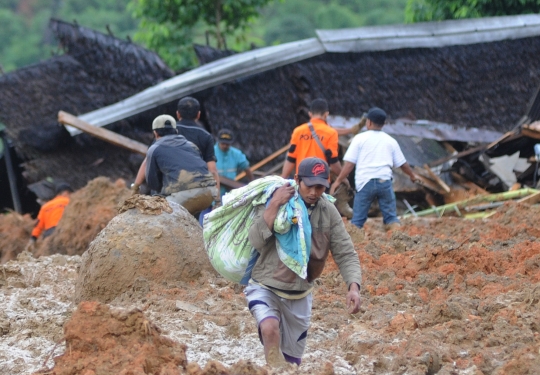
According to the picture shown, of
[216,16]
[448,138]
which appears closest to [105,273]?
[448,138]

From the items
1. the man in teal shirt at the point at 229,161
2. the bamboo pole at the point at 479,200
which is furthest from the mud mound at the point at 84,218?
the bamboo pole at the point at 479,200

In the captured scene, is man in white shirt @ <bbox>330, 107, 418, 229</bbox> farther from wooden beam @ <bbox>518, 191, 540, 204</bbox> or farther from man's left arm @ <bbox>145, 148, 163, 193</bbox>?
man's left arm @ <bbox>145, 148, 163, 193</bbox>

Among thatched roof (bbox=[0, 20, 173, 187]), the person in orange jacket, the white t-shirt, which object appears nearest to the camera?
the white t-shirt

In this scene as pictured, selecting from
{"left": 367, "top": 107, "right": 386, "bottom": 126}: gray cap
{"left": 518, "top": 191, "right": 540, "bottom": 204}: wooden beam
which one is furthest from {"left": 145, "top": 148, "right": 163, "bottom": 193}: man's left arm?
{"left": 518, "top": 191, "right": 540, "bottom": 204}: wooden beam

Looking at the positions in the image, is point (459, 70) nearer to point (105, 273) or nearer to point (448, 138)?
point (448, 138)

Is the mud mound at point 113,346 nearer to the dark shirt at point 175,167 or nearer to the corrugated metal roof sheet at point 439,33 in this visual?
the dark shirt at point 175,167

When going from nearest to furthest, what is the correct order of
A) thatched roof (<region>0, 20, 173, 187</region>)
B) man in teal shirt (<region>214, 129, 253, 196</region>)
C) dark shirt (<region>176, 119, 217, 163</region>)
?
1. dark shirt (<region>176, 119, 217, 163</region>)
2. man in teal shirt (<region>214, 129, 253, 196</region>)
3. thatched roof (<region>0, 20, 173, 187</region>)

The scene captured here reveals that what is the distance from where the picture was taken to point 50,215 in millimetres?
13031

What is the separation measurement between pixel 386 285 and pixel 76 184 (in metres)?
8.71

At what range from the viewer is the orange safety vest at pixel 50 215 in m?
13.0

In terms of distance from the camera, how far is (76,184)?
609 inches

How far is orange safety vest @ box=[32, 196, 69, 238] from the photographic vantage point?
13.0 meters

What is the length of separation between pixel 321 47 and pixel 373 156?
5.03 metres

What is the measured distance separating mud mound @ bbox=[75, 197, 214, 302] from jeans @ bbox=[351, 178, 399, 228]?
2877 mm
